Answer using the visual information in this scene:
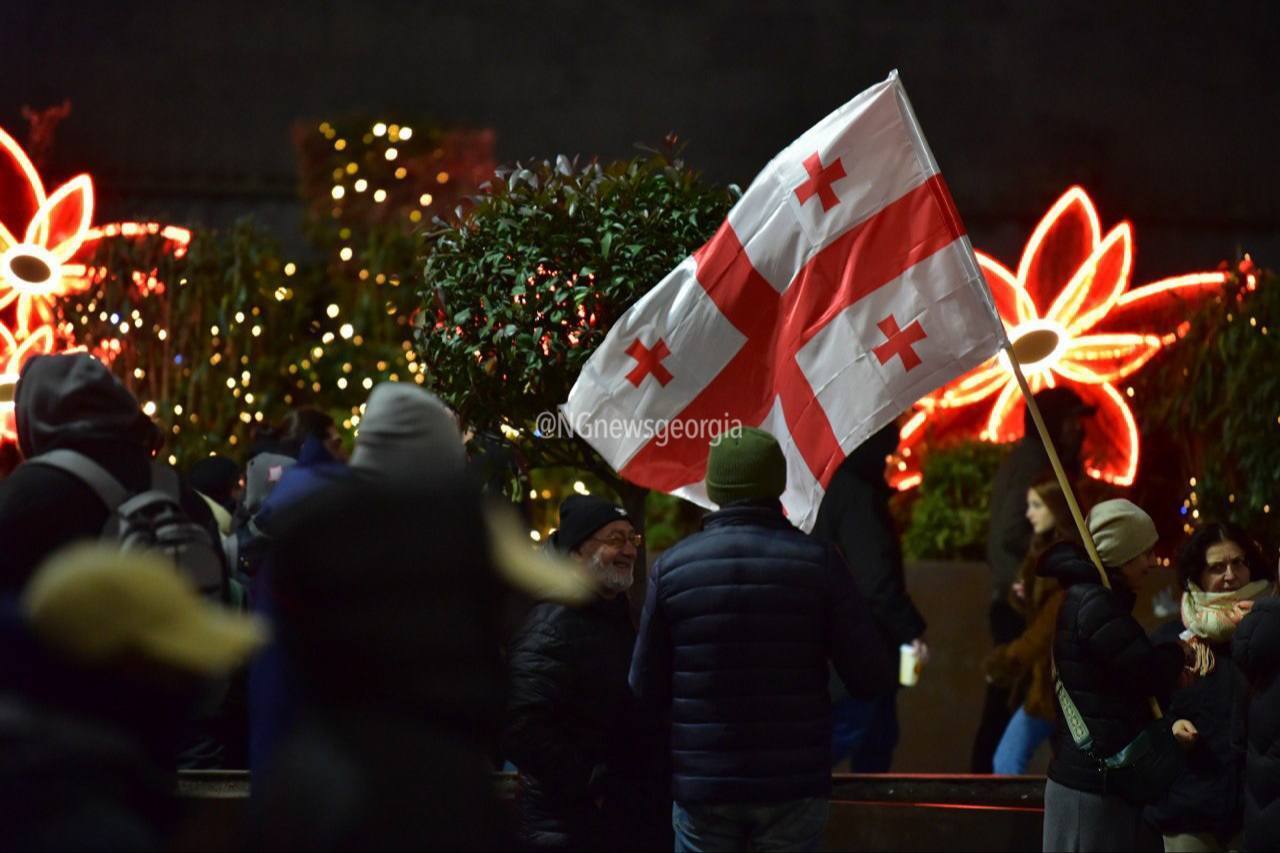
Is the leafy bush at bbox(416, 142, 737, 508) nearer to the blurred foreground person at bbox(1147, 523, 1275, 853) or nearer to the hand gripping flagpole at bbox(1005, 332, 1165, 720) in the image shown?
the hand gripping flagpole at bbox(1005, 332, 1165, 720)

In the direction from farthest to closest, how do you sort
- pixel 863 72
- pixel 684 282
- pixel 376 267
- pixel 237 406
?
1. pixel 863 72
2. pixel 376 267
3. pixel 237 406
4. pixel 684 282

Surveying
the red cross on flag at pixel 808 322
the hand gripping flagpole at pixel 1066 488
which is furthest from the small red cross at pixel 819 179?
the hand gripping flagpole at pixel 1066 488

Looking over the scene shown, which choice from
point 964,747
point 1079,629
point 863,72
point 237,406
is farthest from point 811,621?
point 863,72

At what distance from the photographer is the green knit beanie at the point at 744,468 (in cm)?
547

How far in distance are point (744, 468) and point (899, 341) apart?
1.05 m

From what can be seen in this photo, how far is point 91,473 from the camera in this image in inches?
166

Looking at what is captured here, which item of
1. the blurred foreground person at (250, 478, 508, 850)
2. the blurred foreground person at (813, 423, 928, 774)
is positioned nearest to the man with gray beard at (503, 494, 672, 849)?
the blurred foreground person at (250, 478, 508, 850)

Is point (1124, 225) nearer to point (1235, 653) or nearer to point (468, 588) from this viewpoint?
point (1235, 653)

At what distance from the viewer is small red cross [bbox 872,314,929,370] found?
20.6 ft

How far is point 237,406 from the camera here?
11289 millimetres

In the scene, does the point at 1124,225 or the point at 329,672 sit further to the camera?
the point at 1124,225

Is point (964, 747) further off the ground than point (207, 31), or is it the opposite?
point (207, 31)

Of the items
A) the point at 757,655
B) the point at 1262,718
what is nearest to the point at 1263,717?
the point at 1262,718

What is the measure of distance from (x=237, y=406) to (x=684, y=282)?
5.31 metres
